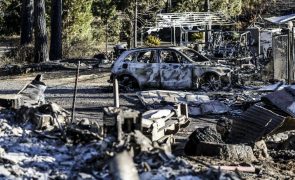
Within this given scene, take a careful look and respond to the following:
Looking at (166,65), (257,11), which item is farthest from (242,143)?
(257,11)

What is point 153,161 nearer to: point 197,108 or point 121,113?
point 121,113

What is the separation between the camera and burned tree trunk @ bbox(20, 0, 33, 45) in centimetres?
3153

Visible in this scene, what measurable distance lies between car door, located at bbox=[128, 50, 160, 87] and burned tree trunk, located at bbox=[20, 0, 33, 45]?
13379 mm

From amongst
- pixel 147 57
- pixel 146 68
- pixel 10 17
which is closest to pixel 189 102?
pixel 146 68

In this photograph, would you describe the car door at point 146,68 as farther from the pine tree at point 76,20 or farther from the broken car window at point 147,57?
the pine tree at point 76,20

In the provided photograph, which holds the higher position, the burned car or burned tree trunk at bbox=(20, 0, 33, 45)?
burned tree trunk at bbox=(20, 0, 33, 45)

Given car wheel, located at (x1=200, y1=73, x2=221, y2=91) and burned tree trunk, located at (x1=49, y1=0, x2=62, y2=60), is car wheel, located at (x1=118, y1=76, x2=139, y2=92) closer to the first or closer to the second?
car wheel, located at (x1=200, y1=73, x2=221, y2=91)

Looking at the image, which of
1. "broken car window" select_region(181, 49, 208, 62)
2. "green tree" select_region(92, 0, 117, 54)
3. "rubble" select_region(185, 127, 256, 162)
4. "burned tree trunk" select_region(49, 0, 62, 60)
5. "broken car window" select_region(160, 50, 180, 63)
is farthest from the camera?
"green tree" select_region(92, 0, 117, 54)

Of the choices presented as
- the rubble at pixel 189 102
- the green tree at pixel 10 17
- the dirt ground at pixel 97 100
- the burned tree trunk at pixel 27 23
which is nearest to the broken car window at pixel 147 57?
the dirt ground at pixel 97 100

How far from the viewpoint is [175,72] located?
1884 cm

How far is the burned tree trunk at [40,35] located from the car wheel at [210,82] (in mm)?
11370

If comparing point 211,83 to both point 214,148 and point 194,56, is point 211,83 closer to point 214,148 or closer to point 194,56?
point 194,56

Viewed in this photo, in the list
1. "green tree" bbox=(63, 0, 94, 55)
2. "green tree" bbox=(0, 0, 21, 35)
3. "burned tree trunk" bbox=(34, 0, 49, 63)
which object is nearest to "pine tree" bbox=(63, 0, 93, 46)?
"green tree" bbox=(63, 0, 94, 55)

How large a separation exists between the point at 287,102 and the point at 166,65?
21.3ft
